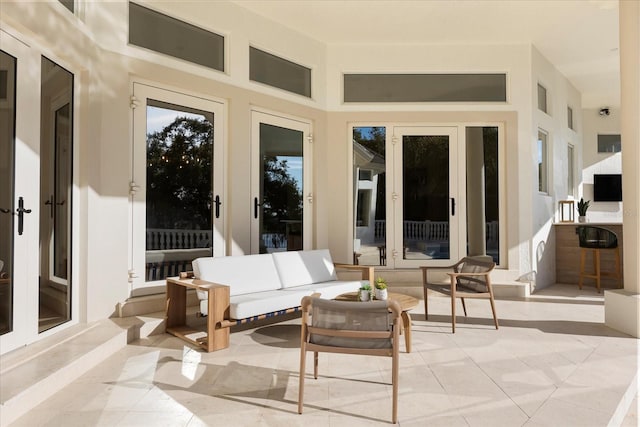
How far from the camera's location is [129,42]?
4.42 meters

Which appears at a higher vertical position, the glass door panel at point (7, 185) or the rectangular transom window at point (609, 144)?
the rectangular transom window at point (609, 144)

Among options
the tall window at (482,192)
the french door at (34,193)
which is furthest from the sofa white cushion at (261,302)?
the tall window at (482,192)

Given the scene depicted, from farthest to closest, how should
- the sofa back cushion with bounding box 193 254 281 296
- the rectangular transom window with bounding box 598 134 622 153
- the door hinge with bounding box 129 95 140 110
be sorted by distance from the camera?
the rectangular transom window with bounding box 598 134 622 153, the door hinge with bounding box 129 95 140 110, the sofa back cushion with bounding box 193 254 281 296

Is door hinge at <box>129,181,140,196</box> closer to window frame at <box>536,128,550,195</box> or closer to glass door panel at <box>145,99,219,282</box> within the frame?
glass door panel at <box>145,99,219,282</box>

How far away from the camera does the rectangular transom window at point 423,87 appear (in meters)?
6.52

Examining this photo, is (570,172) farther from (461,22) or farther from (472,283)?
(472,283)

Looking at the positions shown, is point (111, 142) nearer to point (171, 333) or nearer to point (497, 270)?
point (171, 333)

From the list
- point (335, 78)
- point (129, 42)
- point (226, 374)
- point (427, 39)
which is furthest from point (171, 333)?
point (427, 39)

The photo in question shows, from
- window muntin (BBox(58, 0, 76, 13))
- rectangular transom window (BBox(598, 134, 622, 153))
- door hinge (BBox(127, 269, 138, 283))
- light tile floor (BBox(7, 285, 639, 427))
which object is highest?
window muntin (BBox(58, 0, 76, 13))

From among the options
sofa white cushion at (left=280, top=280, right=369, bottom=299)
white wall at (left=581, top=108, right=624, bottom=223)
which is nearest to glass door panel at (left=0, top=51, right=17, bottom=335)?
sofa white cushion at (left=280, top=280, right=369, bottom=299)

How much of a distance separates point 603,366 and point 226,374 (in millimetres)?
2951

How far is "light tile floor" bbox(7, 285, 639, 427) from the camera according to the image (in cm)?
245

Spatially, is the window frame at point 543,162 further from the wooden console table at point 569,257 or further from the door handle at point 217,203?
the door handle at point 217,203

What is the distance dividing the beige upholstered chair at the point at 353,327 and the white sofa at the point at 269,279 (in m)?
1.36
